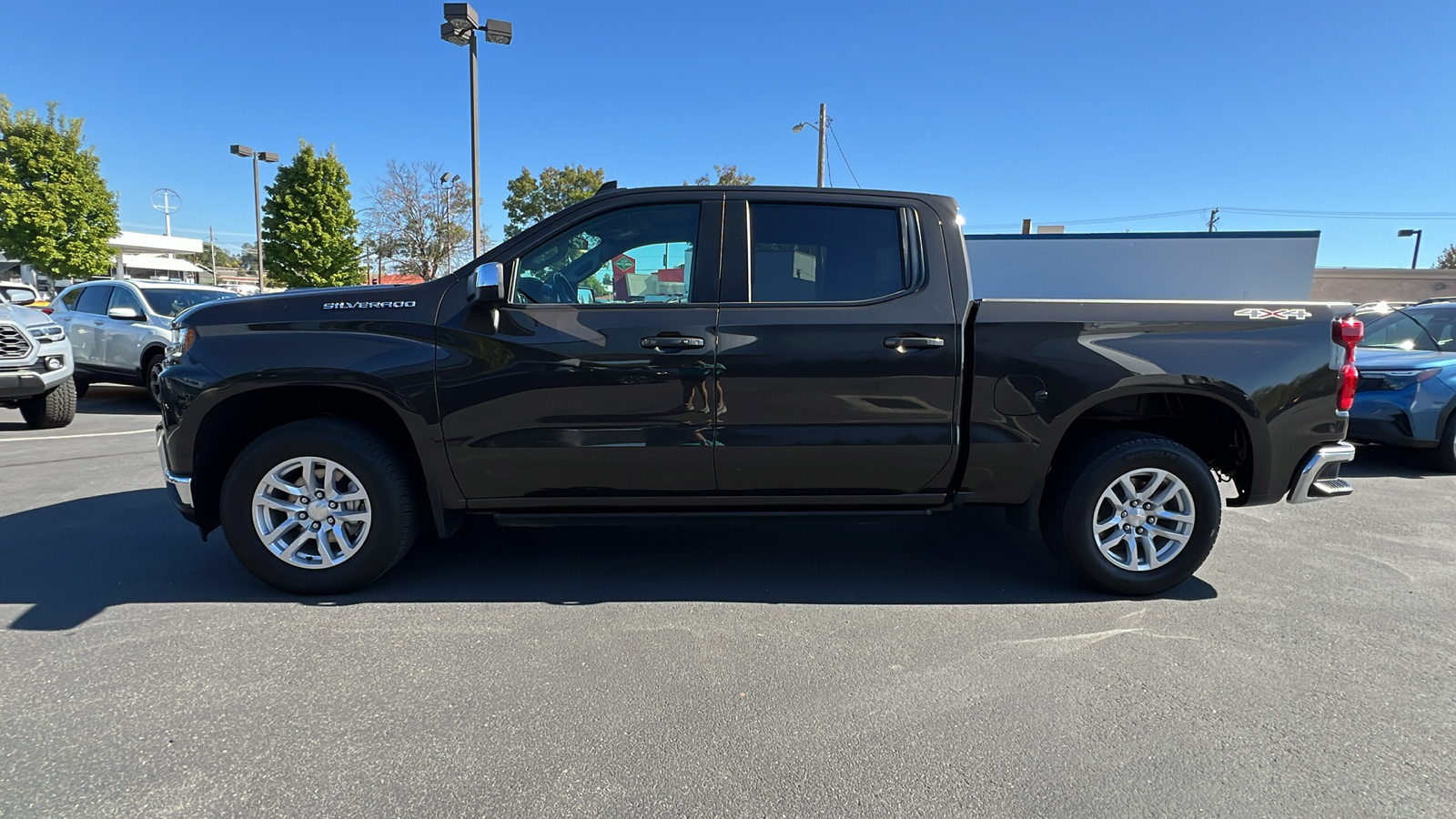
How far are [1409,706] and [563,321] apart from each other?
3576 mm

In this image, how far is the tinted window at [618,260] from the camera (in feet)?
11.8

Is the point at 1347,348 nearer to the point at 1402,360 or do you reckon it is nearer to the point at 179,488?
the point at 1402,360

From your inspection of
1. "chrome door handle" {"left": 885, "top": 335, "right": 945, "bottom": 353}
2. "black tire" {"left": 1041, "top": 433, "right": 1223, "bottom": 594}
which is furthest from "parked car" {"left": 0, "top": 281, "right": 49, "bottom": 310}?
"black tire" {"left": 1041, "top": 433, "right": 1223, "bottom": 594}

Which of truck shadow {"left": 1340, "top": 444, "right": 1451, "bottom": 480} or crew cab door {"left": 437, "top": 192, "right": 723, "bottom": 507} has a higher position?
crew cab door {"left": 437, "top": 192, "right": 723, "bottom": 507}

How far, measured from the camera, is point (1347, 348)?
3.61m

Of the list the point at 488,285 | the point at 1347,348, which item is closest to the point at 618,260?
the point at 488,285

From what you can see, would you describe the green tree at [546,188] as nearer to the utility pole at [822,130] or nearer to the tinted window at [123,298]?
the utility pole at [822,130]

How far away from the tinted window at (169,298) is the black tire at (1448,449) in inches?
513

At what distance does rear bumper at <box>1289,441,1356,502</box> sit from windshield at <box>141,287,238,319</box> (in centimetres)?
1116

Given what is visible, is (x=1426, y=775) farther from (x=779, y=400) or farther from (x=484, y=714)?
(x=484, y=714)

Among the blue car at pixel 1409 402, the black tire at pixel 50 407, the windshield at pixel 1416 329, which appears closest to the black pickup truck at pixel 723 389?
the blue car at pixel 1409 402

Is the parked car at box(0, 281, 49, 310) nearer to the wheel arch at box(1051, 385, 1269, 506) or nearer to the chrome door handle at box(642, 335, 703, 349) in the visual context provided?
the chrome door handle at box(642, 335, 703, 349)

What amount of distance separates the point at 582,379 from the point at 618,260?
616 mm

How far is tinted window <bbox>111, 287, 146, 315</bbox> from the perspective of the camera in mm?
9969
